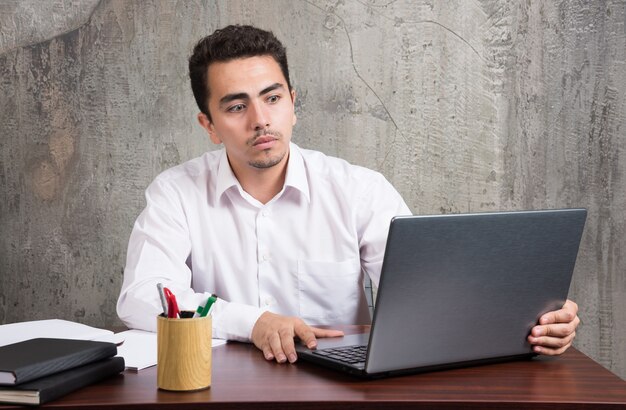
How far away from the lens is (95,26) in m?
2.95

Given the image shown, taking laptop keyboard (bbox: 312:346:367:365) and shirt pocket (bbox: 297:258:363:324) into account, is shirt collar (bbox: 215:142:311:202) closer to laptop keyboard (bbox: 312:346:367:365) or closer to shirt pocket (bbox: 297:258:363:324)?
shirt pocket (bbox: 297:258:363:324)

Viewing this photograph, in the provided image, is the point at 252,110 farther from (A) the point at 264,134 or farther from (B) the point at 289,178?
(B) the point at 289,178

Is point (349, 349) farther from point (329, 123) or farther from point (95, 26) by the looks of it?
point (95, 26)

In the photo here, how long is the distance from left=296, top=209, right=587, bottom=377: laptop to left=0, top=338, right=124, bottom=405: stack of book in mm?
346

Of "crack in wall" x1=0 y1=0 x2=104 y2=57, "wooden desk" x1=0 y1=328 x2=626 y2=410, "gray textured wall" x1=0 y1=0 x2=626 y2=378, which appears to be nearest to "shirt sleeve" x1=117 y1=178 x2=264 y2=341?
"wooden desk" x1=0 y1=328 x2=626 y2=410

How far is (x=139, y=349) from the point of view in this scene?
4.71ft

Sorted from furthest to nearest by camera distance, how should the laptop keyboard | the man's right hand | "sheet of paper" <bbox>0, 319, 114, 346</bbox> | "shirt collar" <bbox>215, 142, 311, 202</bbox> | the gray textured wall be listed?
the gray textured wall < "shirt collar" <bbox>215, 142, 311, 202</bbox> < "sheet of paper" <bbox>0, 319, 114, 346</bbox> < the man's right hand < the laptop keyboard

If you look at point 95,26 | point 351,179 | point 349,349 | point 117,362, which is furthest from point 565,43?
point 117,362

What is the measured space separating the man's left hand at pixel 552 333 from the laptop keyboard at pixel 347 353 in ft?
1.00

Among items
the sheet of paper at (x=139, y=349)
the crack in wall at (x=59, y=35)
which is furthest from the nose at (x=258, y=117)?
the crack in wall at (x=59, y=35)

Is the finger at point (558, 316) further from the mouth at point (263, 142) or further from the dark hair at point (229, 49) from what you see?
the dark hair at point (229, 49)

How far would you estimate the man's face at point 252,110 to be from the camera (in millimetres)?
2043

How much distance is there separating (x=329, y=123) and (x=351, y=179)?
31.9 inches

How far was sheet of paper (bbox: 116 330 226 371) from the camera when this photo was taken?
1.32 metres
